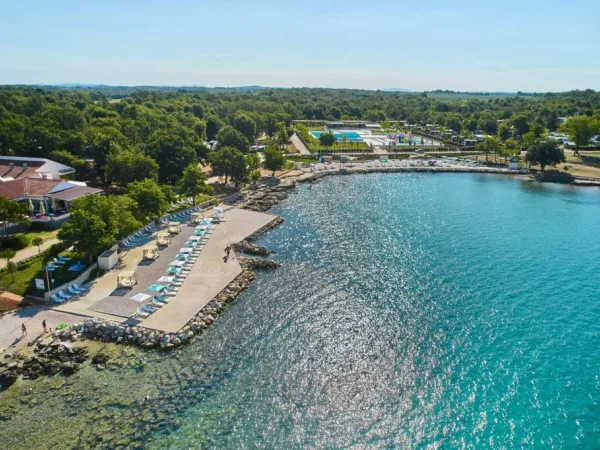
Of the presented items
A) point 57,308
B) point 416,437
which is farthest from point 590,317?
point 57,308

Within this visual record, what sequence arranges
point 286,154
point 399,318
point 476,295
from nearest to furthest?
point 399,318 → point 476,295 → point 286,154

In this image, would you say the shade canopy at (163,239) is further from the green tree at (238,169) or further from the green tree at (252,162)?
the green tree at (252,162)

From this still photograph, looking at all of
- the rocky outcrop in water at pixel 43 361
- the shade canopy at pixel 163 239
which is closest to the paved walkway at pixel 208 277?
the shade canopy at pixel 163 239

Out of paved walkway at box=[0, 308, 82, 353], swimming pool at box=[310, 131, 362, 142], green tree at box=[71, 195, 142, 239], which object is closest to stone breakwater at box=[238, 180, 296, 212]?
green tree at box=[71, 195, 142, 239]

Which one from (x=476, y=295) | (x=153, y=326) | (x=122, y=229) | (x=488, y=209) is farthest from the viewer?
(x=488, y=209)

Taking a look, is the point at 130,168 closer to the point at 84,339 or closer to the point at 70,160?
the point at 70,160

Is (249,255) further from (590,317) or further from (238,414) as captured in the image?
(590,317)

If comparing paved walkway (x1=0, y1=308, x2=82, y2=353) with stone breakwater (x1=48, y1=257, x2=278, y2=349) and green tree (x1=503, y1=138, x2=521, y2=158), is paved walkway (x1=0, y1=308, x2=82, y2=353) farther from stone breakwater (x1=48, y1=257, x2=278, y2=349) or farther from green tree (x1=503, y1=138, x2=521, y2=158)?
green tree (x1=503, y1=138, x2=521, y2=158)

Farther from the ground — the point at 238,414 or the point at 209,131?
the point at 209,131
